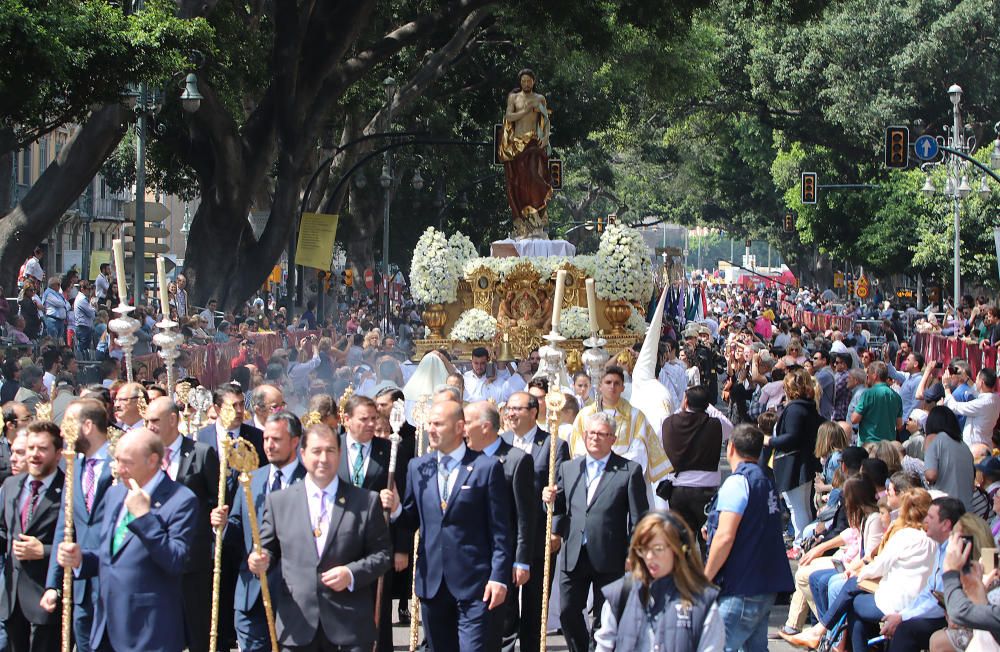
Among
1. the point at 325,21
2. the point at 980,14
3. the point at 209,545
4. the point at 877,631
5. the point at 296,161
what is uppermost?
the point at 980,14

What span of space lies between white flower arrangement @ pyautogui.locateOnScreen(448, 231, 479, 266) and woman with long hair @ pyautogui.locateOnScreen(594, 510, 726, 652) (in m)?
15.6

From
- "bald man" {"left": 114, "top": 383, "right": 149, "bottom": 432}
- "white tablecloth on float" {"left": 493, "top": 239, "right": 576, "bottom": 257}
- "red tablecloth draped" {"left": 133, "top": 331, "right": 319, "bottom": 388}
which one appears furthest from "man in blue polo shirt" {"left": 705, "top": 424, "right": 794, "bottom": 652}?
"white tablecloth on float" {"left": 493, "top": 239, "right": 576, "bottom": 257}

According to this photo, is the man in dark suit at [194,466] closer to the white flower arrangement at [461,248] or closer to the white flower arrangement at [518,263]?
the white flower arrangement at [518,263]

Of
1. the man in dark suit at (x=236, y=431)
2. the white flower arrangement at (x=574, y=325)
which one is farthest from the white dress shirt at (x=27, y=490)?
the white flower arrangement at (x=574, y=325)

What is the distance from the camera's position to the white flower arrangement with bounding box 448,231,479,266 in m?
22.0

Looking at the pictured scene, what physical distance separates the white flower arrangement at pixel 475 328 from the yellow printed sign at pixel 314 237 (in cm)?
881

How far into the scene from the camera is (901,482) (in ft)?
31.8

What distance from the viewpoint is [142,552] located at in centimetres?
762

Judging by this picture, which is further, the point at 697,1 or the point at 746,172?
the point at 746,172

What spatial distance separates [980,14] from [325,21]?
90.4ft

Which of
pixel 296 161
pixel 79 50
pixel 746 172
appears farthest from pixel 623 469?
pixel 746 172

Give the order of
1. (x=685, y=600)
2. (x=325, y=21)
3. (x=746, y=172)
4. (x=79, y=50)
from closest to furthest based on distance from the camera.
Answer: (x=685, y=600) → (x=79, y=50) → (x=325, y=21) → (x=746, y=172)

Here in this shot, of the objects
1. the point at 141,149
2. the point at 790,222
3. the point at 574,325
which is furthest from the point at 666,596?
the point at 790,222

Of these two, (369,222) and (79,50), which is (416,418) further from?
(369,222)
